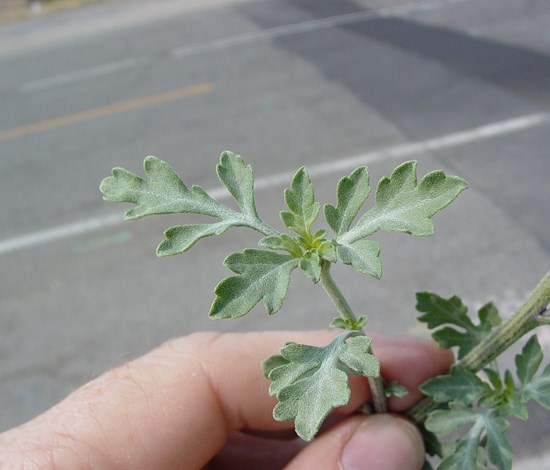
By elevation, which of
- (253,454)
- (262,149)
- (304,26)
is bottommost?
(262,149)

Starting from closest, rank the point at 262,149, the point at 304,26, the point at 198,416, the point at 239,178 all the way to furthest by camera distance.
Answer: the point at 239,178 → the point at 198,416 → the point at 262,149 → the point at 304,26

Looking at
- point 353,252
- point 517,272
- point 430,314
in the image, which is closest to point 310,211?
point 353,252

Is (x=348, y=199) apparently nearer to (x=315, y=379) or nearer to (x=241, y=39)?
(x=315, y=379)

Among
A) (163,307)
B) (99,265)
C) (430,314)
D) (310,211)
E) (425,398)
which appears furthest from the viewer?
(99,265)

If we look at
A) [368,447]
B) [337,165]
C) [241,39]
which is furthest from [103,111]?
[368,447]

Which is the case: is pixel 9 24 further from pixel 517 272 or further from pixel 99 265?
pixel 517 272

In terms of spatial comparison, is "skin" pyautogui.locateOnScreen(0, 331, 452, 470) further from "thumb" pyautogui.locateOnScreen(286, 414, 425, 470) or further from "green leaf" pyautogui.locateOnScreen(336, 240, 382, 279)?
"green leaf" pyautogui.locateOnScreen(336, 240, 382, 279)

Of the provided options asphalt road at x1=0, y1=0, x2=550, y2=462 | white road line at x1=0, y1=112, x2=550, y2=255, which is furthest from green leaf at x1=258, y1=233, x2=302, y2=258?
white road line at x1=0, y1=112, x2=550, y2=255
